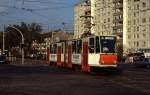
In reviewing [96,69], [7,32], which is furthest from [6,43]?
[96,69]

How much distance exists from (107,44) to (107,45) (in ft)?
0.27

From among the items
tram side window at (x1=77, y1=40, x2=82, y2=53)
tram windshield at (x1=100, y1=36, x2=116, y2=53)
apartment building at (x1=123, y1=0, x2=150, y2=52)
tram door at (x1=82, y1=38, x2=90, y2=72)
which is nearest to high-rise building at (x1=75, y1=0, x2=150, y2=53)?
apartment building at (x1=123, y1=0, x2=150, y2=52)

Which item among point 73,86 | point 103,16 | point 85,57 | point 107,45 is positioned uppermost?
Result: point 103,16

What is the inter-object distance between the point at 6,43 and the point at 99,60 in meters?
94.5

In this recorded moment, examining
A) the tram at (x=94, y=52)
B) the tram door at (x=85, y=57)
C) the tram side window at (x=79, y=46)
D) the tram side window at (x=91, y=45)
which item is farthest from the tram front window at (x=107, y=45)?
the tram side window at (x=79, y=46)

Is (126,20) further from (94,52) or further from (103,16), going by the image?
(94,52)

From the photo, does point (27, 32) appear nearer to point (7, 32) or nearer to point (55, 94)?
point (7, 32)

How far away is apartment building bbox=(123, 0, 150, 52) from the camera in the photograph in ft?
368

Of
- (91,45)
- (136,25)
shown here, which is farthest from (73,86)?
(136,25)

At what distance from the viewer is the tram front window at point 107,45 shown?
120ft

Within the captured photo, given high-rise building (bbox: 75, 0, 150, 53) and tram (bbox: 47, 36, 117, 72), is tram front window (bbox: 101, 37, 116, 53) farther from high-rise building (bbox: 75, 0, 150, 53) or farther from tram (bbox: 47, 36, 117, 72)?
high-rise building (bbox: 75, 0, 150, 53)

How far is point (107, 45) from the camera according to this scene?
36812 mm

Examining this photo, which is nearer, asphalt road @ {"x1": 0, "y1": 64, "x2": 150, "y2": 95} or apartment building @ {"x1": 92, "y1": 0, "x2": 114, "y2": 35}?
asphalt road @ {"x1": 0, "y1": 64, "x2": 150, "y2": 95}

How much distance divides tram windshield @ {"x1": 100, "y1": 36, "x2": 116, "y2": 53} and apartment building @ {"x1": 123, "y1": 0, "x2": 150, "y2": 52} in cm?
7322
